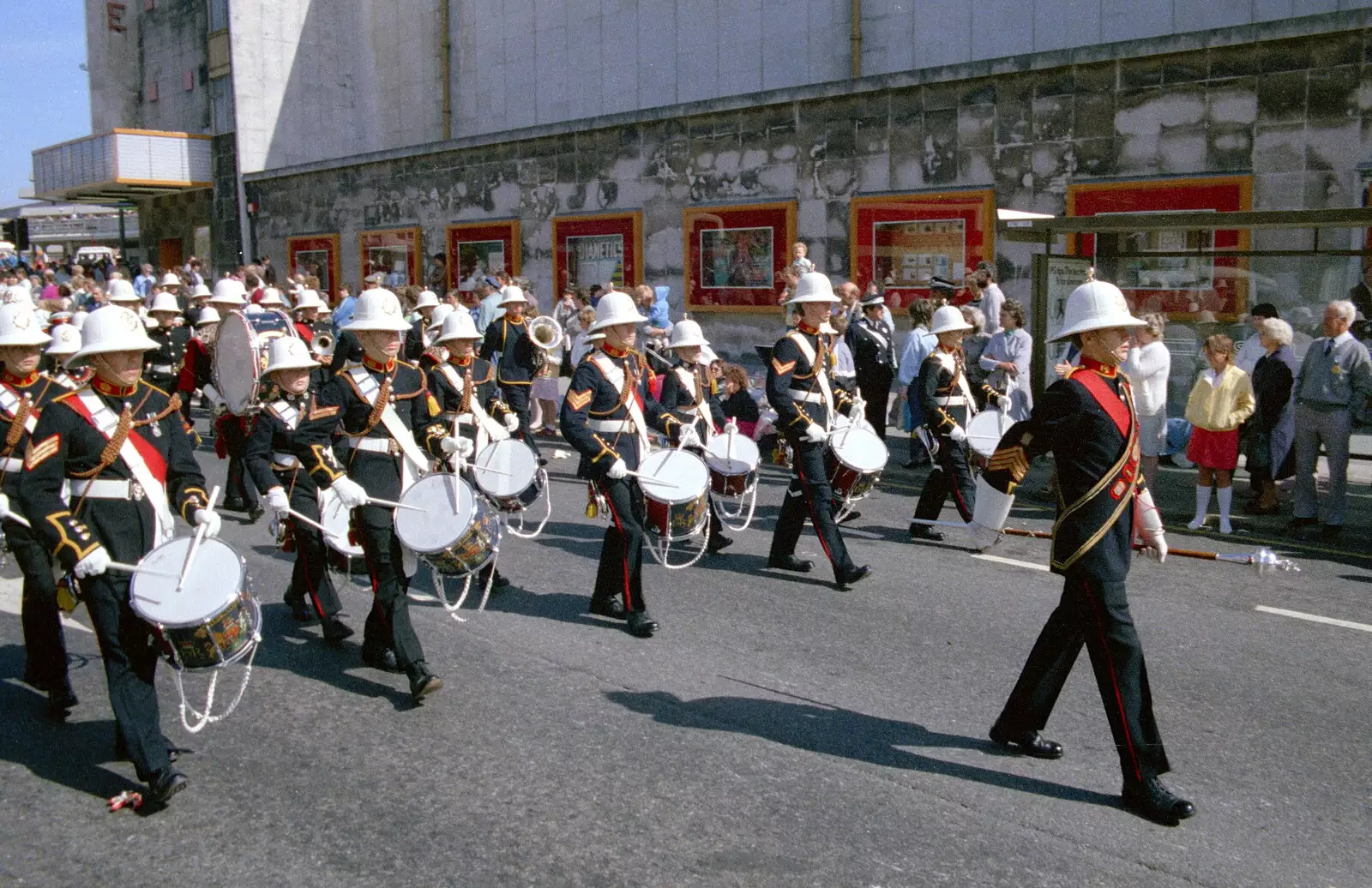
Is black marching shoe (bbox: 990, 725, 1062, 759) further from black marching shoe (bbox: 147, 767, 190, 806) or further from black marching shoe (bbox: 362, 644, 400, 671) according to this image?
black marching shoe (bbox: 147, 767, 190, 806)

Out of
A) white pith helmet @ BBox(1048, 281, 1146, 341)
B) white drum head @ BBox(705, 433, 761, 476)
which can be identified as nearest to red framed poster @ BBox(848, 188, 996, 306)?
white drum head @ BBox(705, 433, 761, 476)

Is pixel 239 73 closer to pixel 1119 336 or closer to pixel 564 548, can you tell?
pixel 564 548

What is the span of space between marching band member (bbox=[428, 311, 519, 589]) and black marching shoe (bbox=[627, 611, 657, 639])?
146 cm

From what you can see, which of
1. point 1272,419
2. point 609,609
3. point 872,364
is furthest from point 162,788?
point 872,364

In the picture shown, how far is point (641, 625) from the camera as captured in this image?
23.5ft

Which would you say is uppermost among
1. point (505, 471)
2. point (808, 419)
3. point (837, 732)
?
point (808, 419)

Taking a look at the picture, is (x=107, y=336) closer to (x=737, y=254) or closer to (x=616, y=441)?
(x=616, y=441)

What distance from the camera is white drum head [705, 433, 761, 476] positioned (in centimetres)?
872

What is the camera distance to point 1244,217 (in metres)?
11.0

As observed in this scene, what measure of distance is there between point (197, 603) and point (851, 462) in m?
4.74

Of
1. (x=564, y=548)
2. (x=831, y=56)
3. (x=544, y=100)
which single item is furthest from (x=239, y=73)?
(x=564, y=548)

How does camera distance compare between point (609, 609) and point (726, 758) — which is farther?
point (609, 609)

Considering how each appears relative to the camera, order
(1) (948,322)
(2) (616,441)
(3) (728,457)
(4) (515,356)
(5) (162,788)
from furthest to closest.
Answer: (4) (515,356) < (1) (948,322) < (3) (728,457) < (2) (616,441) < (5) (162,788)

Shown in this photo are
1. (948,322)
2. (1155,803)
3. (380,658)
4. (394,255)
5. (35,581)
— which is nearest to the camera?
(1155,803)
